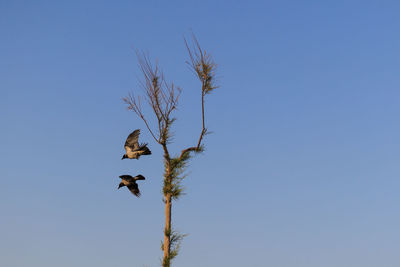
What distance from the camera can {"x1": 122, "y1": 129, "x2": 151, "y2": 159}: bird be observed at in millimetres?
15320

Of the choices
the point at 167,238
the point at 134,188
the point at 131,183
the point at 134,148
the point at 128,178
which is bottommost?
the point at 167,238

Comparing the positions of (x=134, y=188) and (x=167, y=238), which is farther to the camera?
(x=134, y=188)

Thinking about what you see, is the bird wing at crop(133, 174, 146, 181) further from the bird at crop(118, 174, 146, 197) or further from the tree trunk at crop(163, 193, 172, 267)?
the tree trunk at crop(163, 193, 172, 267)

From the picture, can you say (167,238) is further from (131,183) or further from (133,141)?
(133,141)

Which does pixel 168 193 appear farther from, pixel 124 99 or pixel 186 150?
pixel 124 99

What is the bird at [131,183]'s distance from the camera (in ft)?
50.3

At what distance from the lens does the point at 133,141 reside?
50.6 feet

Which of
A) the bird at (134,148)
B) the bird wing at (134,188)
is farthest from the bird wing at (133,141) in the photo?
the bird wing at (134,188)

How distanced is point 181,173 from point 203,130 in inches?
58.8

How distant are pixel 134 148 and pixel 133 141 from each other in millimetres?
218

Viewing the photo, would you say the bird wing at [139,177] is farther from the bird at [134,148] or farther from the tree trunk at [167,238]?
the tree trunk at [167,238]

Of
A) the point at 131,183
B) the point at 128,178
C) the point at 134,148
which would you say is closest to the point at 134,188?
the point at 131,183

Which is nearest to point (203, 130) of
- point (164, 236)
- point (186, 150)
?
point (186, 150)

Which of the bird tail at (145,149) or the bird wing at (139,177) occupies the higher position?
the bird tail at (145,149)
